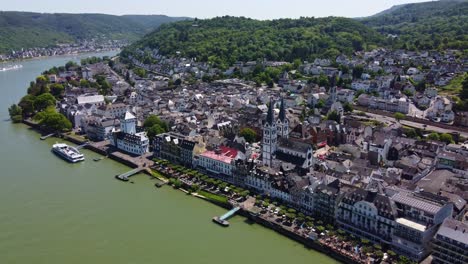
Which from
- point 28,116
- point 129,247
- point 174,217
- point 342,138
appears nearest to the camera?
point 129,247

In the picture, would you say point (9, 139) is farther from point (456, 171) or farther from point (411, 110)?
point (411, 110)

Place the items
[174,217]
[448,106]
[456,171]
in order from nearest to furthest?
[174,217], [456,171], [448,106]

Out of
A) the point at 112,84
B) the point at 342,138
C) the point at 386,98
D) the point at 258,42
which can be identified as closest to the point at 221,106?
the point at 342,138

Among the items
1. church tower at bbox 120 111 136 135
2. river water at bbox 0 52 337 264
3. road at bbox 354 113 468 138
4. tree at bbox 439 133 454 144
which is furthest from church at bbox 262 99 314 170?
road at bbox 354 113 468 138

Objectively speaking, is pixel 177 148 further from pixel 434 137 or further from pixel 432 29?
pixel 432 29

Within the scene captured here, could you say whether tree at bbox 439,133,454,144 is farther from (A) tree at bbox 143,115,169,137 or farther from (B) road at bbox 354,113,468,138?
(A) tree at bbox 143,115,169,137

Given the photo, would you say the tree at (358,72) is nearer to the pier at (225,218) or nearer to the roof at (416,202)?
the roof at (416,202)

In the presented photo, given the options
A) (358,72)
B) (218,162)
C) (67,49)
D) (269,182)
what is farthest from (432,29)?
(67,49)
